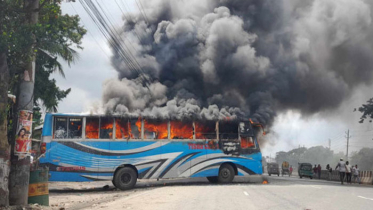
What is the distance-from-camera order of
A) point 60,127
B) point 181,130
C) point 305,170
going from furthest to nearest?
1. point 305,170
2. point 181,130
3. point 60,127

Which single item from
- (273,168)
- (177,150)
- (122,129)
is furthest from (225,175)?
(273,168)

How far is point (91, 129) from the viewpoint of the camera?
16438mm

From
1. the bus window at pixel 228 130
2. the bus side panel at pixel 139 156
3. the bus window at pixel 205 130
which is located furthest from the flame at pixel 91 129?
the bus window at pixel 228 130

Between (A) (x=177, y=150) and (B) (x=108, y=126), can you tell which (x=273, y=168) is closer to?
(A) (x=177, y=150)

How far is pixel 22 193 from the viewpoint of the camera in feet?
28.8

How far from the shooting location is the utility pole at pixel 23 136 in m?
8.73

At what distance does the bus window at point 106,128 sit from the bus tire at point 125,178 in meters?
1.62

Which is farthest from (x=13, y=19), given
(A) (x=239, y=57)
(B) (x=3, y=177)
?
(A) (x=239, y=57)

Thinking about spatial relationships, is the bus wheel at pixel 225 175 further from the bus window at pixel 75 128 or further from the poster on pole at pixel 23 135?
the poster on pole at pixel 23 135

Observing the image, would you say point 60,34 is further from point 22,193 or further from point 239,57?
point 239,57

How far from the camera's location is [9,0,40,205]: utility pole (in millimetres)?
8734

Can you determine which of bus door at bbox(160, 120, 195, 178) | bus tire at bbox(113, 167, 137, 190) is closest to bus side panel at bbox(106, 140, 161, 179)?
bus tire at bbox(113, 167, 137, 190)

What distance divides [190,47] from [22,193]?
2069 centimetres

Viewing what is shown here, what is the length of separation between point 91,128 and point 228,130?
6573 millimetres
